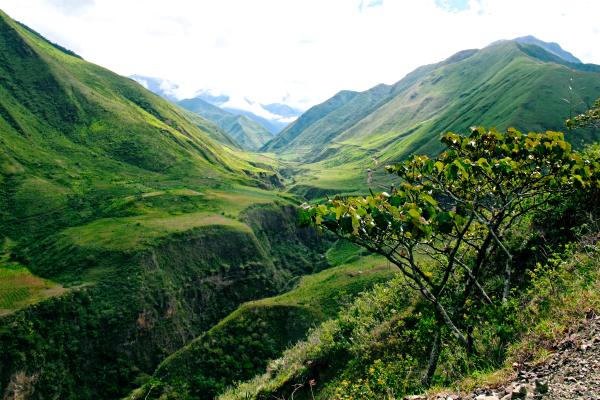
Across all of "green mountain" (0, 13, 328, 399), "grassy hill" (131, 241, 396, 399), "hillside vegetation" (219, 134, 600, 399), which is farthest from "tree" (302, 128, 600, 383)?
"green mountain" (0, 13, 328, 399)

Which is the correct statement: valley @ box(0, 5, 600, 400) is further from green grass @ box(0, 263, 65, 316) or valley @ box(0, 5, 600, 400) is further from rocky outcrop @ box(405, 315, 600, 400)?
rocky outcrop @ box(405, 315, 600, 400)

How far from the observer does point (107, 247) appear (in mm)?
96438

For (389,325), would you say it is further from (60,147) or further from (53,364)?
(60,147)

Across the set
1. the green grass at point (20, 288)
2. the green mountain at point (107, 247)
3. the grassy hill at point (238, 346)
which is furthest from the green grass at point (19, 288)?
the grassy hill at point (238, 346)

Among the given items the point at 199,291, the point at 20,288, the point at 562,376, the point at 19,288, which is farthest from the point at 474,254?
the point at 19,288

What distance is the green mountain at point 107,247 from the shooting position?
7256cm

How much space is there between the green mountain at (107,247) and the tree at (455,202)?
250 ft

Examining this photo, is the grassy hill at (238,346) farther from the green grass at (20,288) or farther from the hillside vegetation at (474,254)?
the hillside vegetation at (474,254)

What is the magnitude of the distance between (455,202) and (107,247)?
97.9 m

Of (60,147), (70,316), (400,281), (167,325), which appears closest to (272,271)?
(167,325)

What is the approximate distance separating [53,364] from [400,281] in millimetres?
69377

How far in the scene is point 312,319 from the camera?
7844 cm

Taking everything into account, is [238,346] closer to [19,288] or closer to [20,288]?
[20,288]

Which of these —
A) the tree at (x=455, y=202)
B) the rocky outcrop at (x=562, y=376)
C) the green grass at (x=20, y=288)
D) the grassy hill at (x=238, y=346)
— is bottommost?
the grassy hill at (x=238, y=346)
